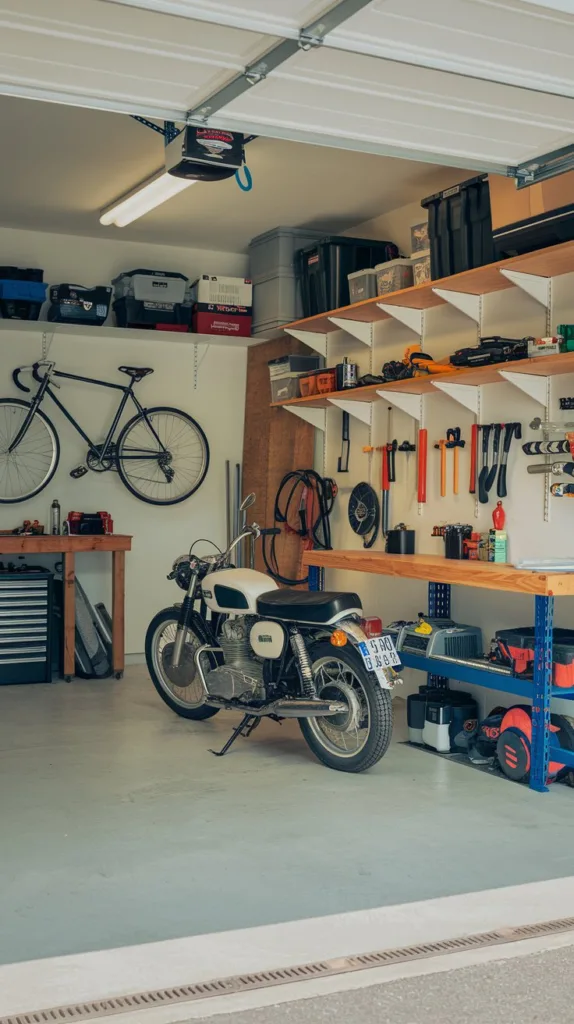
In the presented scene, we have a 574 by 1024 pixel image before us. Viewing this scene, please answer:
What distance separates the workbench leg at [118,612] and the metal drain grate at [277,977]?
181 inches

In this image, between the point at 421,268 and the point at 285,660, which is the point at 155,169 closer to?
the point at 421,268

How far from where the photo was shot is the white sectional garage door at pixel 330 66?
2.44 m

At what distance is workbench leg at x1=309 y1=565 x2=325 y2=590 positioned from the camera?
609cm

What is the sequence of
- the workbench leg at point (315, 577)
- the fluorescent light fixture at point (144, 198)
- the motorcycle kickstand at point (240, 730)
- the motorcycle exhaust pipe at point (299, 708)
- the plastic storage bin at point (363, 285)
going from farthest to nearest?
the plastic storage bin at point (363, 285)
the workbench leg at point (315, 577)
the fluorescent light fixture at point (144, 198)
the motorcycle kickstand at point (240, 730)
the motorcycle exhaust pipe at point (299, 708)

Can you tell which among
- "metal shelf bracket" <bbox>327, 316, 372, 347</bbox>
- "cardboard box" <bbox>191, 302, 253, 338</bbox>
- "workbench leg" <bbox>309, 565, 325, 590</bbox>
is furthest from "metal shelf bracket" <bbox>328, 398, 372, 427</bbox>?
"cardboard box" <bbox>191, 302, 253, 338</bbox>

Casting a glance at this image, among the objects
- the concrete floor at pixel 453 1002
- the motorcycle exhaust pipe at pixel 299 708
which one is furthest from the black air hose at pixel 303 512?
the concrete floor at pixel 453 1002

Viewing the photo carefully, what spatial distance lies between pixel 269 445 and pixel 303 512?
687 mm

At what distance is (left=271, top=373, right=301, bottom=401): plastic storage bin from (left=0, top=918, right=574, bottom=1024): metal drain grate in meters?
4.68

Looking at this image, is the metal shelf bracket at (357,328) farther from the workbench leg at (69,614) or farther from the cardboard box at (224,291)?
the workbench leg at (69,614)

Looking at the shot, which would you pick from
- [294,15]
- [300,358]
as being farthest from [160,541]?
[294,15]

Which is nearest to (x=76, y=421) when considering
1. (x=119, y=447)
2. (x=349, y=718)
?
(x=119, y=447)

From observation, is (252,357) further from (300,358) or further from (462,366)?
(462,366)

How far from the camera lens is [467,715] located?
17.0ft

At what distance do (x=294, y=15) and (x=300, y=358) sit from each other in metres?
4.61
